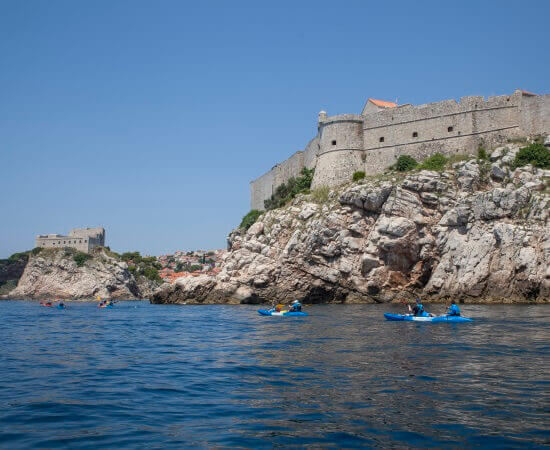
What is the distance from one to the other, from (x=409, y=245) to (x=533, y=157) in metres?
8.90

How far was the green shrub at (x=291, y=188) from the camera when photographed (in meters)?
43.3

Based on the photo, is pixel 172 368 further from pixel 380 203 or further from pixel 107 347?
pixel 380 203

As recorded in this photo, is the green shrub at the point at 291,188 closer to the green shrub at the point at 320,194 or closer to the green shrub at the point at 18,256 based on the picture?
the green shrub at the point at 320,194

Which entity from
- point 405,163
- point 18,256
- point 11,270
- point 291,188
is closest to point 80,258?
point 18,256

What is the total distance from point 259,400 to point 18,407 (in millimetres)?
4000

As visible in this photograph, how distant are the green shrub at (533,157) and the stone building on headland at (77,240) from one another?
56930 mm

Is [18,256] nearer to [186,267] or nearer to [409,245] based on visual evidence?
[186,267]

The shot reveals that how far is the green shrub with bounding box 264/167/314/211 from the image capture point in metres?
43.3

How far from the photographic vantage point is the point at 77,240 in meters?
73.3

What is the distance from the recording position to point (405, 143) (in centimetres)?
3806

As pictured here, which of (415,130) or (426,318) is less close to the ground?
(415,130)

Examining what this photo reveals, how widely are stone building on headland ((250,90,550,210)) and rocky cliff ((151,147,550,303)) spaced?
88.3 inches

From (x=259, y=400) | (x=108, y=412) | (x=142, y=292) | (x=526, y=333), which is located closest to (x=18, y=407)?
(x=108, y=412)

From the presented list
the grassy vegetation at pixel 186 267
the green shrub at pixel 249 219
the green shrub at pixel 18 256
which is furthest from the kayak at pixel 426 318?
the grassy vegetation at pixel 186 267
